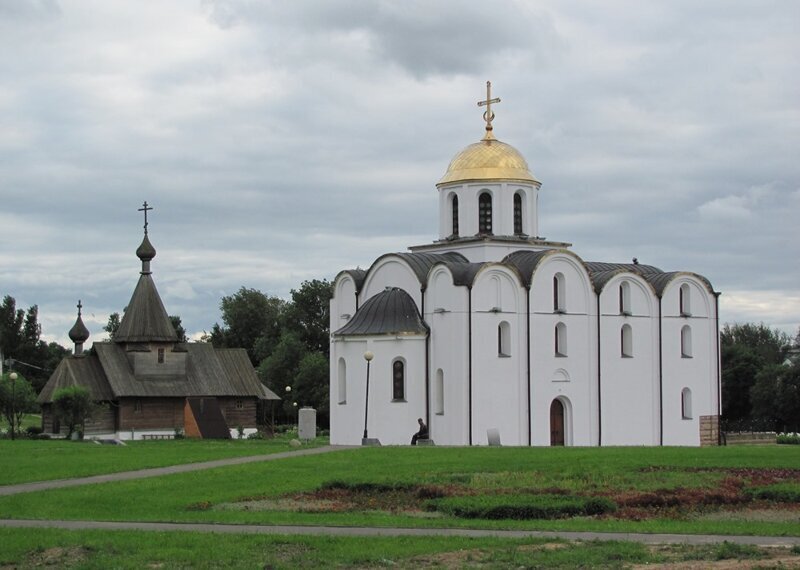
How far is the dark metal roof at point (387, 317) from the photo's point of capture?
44344mm

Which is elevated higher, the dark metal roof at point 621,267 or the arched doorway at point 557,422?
the dark metal roof at point 621,267

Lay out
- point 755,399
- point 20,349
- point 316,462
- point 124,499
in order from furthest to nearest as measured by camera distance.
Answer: point 20,349, point 755,399, point 316,462, point 124,499

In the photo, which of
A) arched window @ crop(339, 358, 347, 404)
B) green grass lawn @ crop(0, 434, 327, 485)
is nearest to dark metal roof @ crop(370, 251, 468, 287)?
arched window @ crop(339, 358, 347, 404)

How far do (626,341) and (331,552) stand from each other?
32855 millimetres

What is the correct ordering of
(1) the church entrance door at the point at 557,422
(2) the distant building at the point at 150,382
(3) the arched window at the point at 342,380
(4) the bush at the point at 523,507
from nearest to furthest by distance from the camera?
(4) the bush at the point at 523,507 < (3) the arched window at the point at 342,380 < (1) the church entrance door at the point at 557,422 < (2) the distant building at the point at 150,382

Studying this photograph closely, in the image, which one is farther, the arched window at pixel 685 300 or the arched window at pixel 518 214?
the arched window at pixel 685 300

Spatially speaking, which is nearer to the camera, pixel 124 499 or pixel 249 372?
pixel 124 499

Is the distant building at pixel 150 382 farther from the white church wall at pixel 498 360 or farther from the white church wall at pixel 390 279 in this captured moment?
the white church wall at pixel 498 360

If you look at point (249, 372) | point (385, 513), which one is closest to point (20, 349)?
point (249, 372)

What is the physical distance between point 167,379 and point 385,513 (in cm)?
3722

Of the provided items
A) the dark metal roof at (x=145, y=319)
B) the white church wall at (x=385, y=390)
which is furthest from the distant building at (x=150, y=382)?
the white church wall at (x=385, y=390)

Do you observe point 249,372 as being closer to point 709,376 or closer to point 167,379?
point 167,379

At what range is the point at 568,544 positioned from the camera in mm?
17422

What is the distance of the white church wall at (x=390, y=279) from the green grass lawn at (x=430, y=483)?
14.2m
